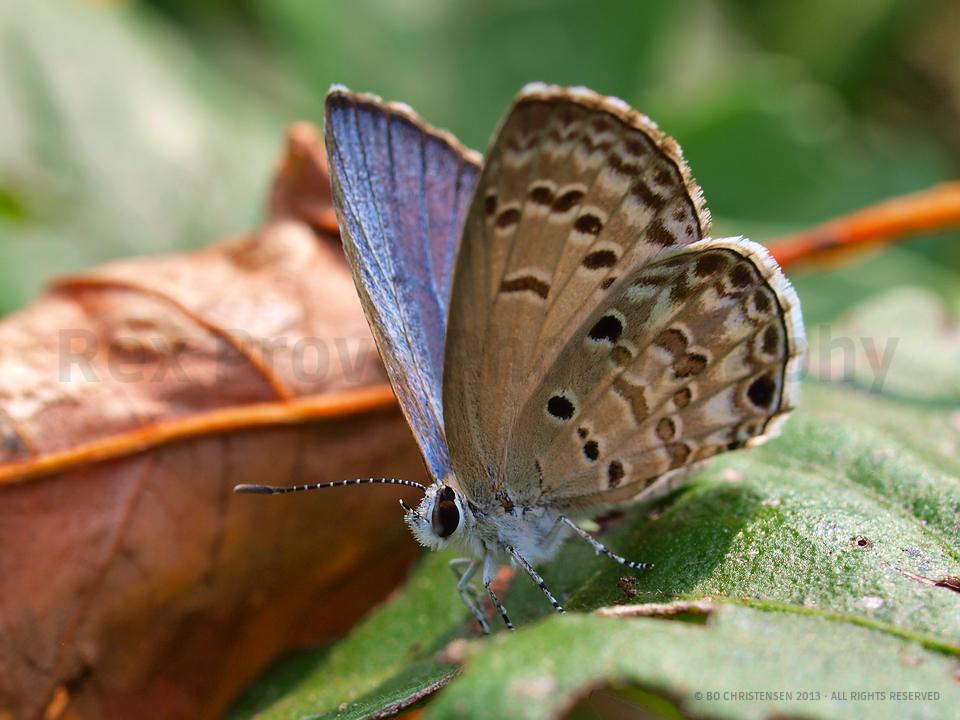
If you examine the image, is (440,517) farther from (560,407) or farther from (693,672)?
(693,672)

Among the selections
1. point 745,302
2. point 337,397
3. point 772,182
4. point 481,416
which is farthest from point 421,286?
point 772,182

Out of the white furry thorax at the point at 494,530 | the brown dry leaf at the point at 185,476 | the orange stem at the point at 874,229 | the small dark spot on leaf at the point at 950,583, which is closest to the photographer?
the small dark spot on leaf at the point at 950,583

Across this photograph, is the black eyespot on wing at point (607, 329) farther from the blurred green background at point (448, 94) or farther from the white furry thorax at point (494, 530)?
the blurred green background at point (448, 94)

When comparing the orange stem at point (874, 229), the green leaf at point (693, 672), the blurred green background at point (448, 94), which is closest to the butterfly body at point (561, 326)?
the green leaf at point (693, 672)

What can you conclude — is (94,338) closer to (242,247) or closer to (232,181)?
(242,247)

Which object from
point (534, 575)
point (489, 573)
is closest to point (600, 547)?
point (534, 575)

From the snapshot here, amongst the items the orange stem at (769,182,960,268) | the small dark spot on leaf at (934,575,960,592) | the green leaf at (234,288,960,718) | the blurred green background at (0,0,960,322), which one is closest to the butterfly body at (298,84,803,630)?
the green leaf at (234,288,960,718)

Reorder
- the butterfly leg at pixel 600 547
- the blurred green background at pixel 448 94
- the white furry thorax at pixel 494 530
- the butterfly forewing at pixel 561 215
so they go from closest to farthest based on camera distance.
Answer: the butterfly forewing at pixel 561 215
the butterfly leg at pixel 600 547
the white furry thorax at pixel 494 530
the blurred green background at pixel 448 94
